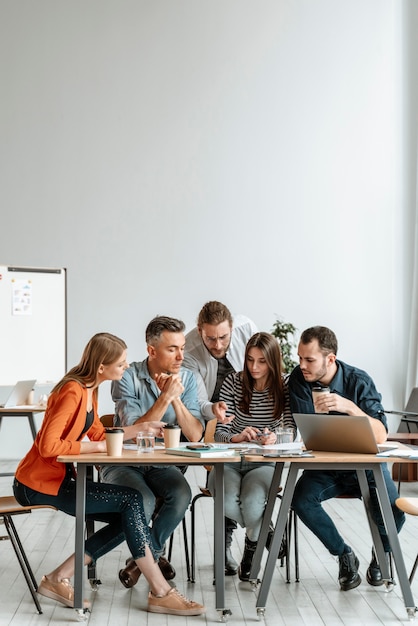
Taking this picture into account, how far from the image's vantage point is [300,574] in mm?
4102

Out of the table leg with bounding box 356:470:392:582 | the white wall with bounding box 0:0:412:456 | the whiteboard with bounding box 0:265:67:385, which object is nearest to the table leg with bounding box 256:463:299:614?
the table leg with bounding box 356:470:392:582

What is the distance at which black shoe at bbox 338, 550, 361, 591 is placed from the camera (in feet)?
12.4

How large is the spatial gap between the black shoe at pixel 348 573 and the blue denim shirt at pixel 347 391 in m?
0.62

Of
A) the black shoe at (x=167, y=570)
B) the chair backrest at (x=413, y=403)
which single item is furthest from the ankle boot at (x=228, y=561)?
the chair backrest at (x=413, y=403)

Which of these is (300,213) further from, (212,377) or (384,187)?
(212,377)

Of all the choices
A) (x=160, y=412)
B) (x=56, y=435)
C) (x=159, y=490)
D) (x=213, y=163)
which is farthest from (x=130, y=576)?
(x=213, y=163)

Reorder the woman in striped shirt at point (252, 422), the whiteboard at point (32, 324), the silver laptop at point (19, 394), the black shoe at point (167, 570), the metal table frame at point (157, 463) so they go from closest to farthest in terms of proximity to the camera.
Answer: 1. the metal table frame at point (157, 463)
2. the woman in striped shirt at point (252, 422)
3. the black shoe at point (167, 570)
4. the silver laptop at point (19, 394)
5. the whiteboard at point (32, 324)

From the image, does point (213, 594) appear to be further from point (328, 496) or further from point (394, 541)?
point (394, 541)

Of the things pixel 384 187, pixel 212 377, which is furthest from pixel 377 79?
pixel 212 377

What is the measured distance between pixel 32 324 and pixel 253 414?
4.09 meters

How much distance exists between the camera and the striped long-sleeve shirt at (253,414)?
4.13 m

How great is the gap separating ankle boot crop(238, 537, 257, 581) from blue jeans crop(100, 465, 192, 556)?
14.2 inches

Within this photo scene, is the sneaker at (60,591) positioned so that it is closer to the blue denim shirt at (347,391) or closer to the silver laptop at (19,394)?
the blue denim shirt at (347,391)

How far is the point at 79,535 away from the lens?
332 cm
